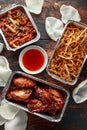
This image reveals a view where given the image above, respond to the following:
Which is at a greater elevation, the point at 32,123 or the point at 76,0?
the point at 76,0

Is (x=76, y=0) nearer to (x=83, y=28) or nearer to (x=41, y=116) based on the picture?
(x=83, y=28)

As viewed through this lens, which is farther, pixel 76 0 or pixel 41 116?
pixel 76 0

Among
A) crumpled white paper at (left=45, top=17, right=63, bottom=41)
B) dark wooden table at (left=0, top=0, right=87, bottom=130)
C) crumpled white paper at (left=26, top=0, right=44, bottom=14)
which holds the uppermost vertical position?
crumpled white paper at (left=26, top=0, right=44, bottom=14)

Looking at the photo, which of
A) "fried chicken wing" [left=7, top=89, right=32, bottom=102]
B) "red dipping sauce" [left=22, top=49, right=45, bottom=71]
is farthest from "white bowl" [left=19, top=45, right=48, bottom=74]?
"fried chicken wing" [left=7, top=89, right=32, bottom=102]

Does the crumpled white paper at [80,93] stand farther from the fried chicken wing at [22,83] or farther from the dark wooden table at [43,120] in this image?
the fried chicken wing at [22,83]

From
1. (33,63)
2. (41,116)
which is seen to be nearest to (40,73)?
(33,63)

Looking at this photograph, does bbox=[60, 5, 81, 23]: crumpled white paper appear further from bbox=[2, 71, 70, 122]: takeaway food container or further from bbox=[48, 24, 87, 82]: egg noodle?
bbox=[2, 71, 70, 122]: takeaway food container

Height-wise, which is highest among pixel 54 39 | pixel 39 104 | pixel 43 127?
pixel 54 39
